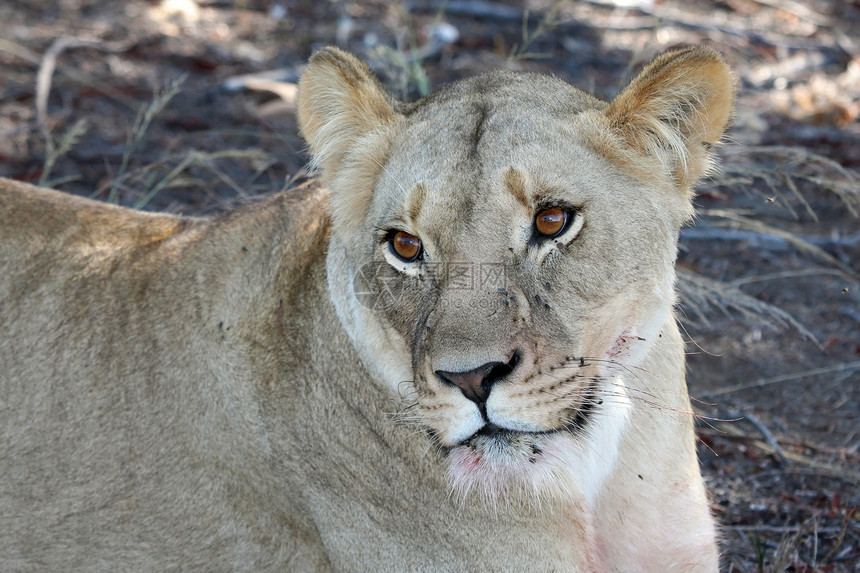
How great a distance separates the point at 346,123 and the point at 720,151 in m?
3.09

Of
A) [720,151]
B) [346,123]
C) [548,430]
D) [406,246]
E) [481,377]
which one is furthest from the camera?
[720,151]

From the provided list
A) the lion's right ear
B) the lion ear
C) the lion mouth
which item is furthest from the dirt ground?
the lion mouth

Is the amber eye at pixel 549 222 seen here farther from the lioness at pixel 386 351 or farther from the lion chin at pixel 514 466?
the lion chin at pixel 514 466

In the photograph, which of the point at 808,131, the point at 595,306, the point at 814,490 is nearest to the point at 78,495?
the point at 595,306

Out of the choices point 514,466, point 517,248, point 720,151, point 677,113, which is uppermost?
point 720,151

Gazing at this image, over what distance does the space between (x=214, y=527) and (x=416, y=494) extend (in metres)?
0.82

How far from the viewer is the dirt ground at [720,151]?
4420 mm

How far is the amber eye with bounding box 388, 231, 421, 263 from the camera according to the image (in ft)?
9.17

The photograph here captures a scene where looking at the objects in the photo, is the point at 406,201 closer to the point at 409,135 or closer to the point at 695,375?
the point at 409,135

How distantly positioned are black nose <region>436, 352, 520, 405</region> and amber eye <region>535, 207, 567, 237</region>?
0.40 meters

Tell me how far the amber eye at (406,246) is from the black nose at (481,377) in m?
0.48

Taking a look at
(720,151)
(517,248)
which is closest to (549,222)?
(517,248)

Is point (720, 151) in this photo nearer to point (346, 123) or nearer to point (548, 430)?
point (346, 123)

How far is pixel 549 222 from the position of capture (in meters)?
2.65
